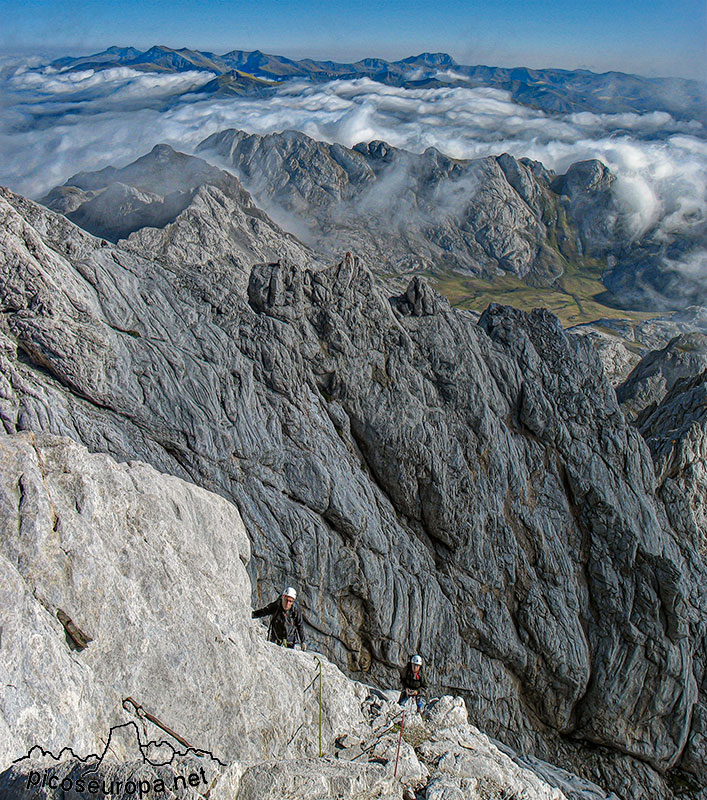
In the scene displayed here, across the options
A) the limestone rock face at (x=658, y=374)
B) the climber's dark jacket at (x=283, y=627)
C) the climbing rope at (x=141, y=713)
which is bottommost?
the limestone rock face at (x=658, y=374)

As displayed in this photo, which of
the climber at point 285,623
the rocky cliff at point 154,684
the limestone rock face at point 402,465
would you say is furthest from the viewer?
the limestone rock face at point 402,465

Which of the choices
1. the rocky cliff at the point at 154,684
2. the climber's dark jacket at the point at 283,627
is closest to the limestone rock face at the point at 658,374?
the climber's dark jacket at the point at 283,627

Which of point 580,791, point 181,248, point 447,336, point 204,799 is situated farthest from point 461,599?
point 181,248

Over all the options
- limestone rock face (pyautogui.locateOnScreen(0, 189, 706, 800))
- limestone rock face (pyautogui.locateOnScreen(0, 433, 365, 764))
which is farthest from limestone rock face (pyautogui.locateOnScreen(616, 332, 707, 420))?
limestone rock face (pyautogui.locateOnScreen(0, 433, 365, 764))

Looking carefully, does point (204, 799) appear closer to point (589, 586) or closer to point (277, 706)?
point (277, 706)

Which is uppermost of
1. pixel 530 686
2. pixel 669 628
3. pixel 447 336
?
pixel 447 336

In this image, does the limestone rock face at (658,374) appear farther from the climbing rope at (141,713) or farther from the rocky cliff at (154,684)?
the climbing rope at (141,713)

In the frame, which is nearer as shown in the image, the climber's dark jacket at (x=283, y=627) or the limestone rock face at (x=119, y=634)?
the limestone rock face at (x=119, y=634)

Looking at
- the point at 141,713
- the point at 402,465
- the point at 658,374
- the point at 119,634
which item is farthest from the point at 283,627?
the point at 658,374
